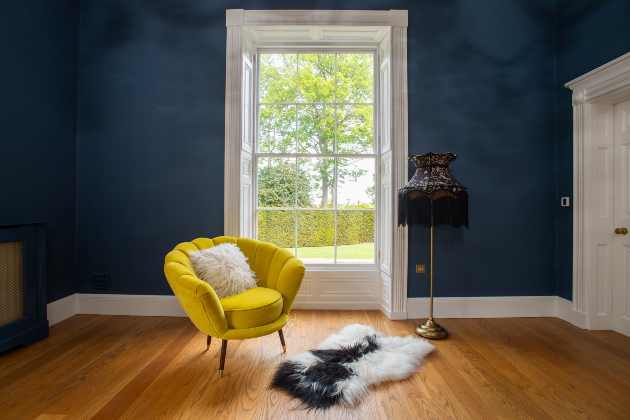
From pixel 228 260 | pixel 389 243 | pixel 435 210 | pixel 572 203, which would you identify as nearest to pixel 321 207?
pixel 389 243

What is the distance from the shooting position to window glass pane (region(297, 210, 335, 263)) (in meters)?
4.06

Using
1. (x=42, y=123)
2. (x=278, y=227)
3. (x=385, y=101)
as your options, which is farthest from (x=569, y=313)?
(x=42, y=123)

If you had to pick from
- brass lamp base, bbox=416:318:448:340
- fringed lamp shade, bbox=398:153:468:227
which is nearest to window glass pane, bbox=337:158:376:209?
fringed lamp shade, bbox=398:153:468:227

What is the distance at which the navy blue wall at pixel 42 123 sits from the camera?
297cm

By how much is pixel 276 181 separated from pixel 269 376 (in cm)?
223

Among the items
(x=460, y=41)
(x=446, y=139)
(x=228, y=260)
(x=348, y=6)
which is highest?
(x=348, y=6)

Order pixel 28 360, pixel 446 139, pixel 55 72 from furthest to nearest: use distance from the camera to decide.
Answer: pixel 446 139, pixel 55 72, pixel 28 360

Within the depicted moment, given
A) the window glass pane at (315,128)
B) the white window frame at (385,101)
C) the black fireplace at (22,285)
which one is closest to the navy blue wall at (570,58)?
the white window frame at (385,101)

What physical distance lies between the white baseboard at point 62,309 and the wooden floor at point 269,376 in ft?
0.56

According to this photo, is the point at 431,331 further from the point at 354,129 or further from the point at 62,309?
the point at 62,309

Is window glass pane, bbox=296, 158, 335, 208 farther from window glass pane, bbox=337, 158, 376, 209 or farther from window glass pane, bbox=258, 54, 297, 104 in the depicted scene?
window glass pane, bbox=258, 54, 297, 104

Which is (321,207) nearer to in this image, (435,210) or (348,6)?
(435,210)

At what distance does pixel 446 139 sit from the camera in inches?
146

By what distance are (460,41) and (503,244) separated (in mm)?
2198
